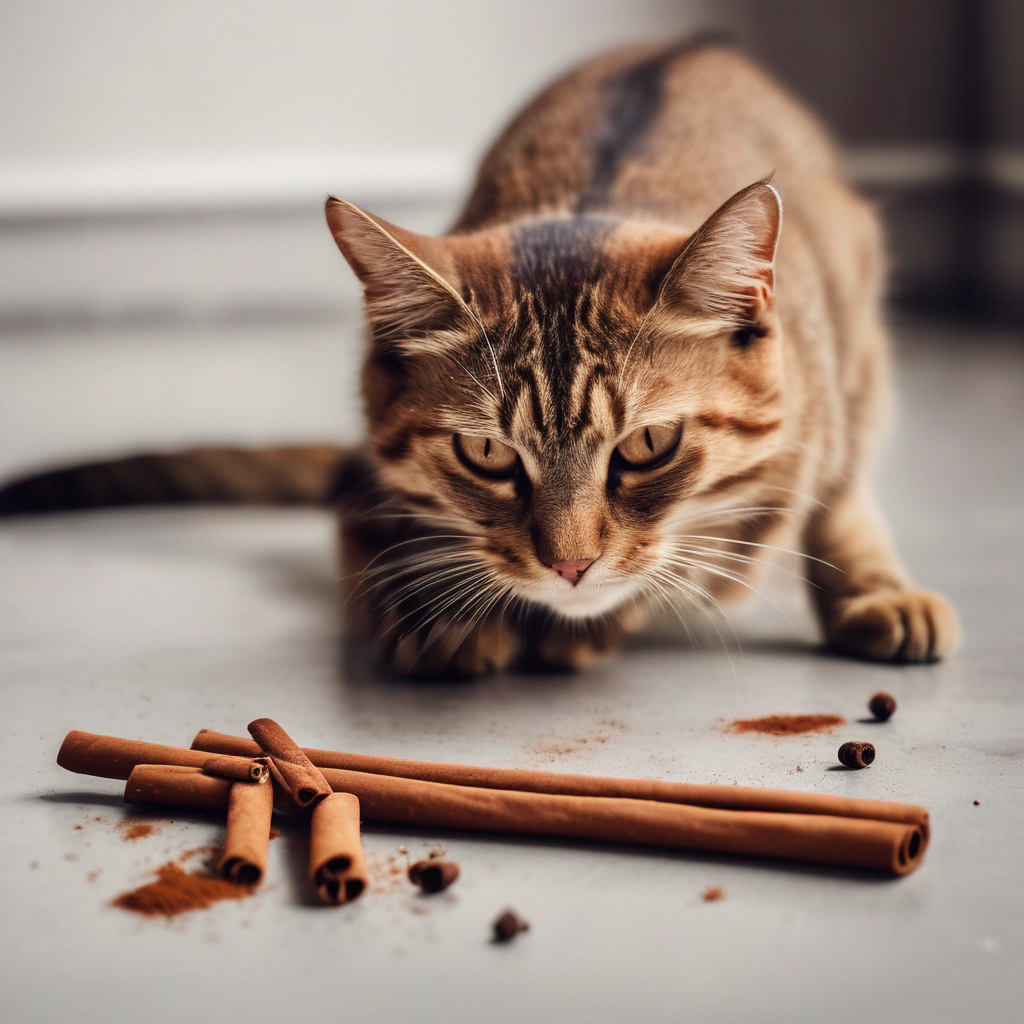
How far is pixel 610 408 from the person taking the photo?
1.18 meters

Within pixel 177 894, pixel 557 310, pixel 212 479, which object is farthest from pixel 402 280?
pixel 212 479

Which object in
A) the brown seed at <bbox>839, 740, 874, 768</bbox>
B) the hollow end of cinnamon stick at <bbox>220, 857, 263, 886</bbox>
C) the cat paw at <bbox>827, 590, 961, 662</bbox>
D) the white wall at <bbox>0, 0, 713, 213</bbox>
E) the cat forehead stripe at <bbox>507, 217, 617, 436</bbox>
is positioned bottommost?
the hollow end of cinnamon stick at <bbox>220, 857, 263, 886</bbox>

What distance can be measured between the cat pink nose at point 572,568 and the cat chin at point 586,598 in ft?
0.10

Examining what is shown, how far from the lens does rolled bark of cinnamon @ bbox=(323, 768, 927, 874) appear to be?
2.95ft

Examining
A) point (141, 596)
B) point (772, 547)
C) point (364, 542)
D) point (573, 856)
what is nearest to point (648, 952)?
point (573, 856)

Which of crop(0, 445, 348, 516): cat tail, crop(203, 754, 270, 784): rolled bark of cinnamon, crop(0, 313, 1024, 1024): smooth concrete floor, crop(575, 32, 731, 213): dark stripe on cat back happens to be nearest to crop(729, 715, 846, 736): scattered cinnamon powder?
crop(0, 313, 1024, 1024): smooth concrete floor

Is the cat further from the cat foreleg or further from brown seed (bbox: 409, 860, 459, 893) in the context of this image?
brown seed (bbox: 409, 860, 459, 893)

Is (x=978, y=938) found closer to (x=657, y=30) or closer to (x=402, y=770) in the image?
(x=402, y=770)

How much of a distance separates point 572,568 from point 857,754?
1.07 feet

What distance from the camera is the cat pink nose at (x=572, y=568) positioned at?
1153 mm

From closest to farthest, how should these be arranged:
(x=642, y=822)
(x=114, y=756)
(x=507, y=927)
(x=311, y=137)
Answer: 1. (x=507, y=927)
2. (x=642, y=822)
3. (x=114, y=756)
4. (x=311, y=137)

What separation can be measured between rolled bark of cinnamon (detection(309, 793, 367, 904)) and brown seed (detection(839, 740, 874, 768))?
0.46m

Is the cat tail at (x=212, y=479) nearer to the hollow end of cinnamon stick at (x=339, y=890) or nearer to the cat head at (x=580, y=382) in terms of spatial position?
the cat head at (x=580, y=382)

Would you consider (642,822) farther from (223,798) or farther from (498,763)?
(223,798)
